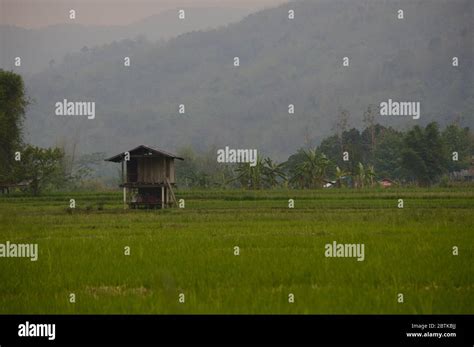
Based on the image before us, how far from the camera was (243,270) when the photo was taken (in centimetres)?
1122

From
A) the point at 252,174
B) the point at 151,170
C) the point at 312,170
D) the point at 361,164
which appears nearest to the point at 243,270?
the point at 151,170

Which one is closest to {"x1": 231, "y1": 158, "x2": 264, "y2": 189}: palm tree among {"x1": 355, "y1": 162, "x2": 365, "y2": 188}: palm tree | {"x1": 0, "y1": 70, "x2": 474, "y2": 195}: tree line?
{"x1": 0, "y1": 70, "x2": 474, "y2": 195}: tree line

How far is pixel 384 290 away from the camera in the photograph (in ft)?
30.7

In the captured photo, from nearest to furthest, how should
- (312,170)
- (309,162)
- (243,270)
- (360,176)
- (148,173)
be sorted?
(243,270) → (148,173) → (309,162) → (312,170) → (360,176)

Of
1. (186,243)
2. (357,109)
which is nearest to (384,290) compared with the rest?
(186,243)

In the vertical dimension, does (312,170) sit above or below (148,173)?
above

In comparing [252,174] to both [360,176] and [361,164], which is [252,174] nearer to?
[360,176]

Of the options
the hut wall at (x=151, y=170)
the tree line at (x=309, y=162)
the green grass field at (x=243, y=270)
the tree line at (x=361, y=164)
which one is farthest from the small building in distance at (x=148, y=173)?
the green grass field at (x=243, y=270)

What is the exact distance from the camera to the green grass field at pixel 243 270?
333 inches
